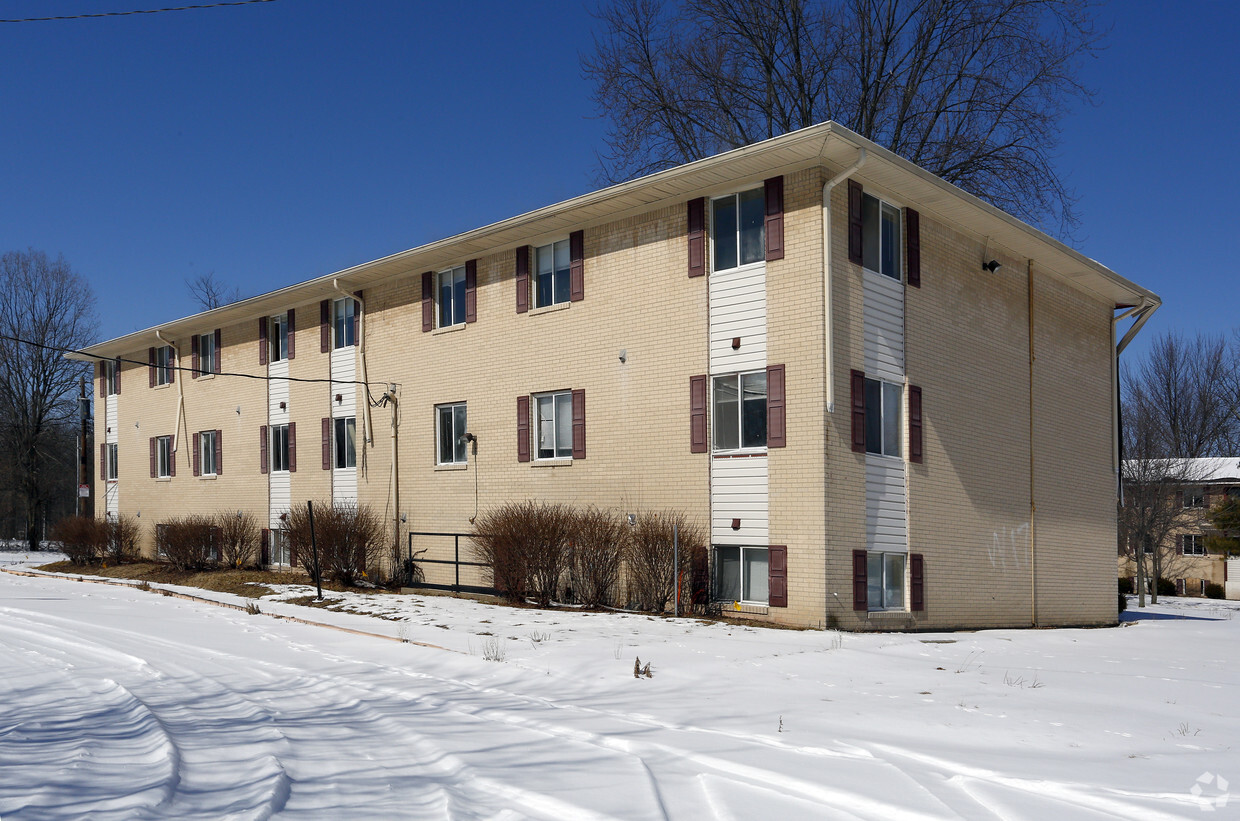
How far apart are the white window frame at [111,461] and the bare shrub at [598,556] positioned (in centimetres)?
2240

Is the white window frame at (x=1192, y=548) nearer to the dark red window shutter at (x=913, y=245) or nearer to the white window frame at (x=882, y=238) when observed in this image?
the dark red window shutter at (x=913, y=245)

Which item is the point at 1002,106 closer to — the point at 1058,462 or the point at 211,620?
the point at 1058,462

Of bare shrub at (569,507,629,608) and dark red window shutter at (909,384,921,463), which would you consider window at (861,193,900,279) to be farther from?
bare shrub at (569,507,629,608)

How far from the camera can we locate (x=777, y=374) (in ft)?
53.0

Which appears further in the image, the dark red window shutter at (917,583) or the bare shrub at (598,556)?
the bare shrub at (598,556)

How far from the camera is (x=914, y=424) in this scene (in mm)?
17312

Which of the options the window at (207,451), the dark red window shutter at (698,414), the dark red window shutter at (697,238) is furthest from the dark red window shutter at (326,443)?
the dark red window shutter at (697,238)

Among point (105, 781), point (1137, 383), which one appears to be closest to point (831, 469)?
point (105, 781)

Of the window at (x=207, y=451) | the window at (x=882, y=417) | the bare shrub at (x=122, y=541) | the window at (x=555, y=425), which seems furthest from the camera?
the bare shrub at (x=122, y=541)

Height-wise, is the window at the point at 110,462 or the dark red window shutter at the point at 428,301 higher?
the dark red window shutter at the point at 428,301

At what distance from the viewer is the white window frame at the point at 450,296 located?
71.8 ft

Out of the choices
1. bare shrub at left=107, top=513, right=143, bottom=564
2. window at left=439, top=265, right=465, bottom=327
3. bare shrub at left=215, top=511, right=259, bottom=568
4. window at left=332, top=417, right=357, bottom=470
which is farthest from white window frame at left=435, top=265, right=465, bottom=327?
bare shrub at left=107, top=513, right=143, bottom=564

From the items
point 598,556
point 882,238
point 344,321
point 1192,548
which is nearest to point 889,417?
point 882,238

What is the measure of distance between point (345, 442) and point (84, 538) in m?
11.8
